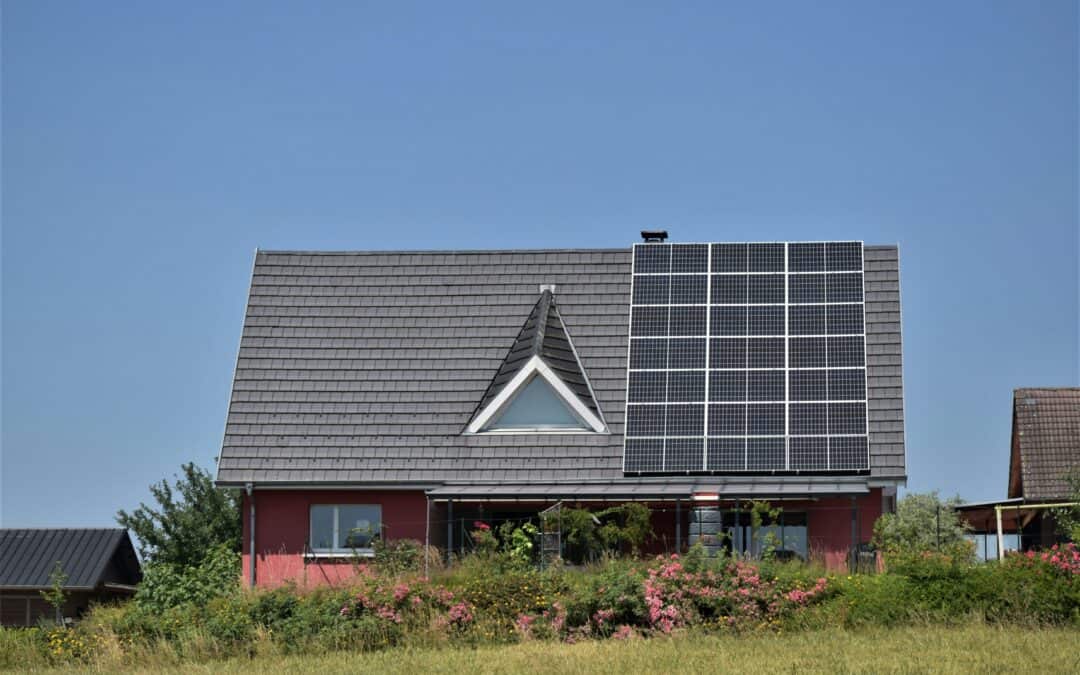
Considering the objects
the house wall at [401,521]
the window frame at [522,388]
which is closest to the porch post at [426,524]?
the house wall at [401,521]

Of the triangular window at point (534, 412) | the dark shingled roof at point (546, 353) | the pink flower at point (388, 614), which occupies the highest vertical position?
the dark shingled roof at point (546, 353)

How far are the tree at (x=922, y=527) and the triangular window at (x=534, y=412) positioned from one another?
6591mm

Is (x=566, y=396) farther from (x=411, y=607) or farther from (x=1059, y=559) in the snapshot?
(x=1059, y=559)

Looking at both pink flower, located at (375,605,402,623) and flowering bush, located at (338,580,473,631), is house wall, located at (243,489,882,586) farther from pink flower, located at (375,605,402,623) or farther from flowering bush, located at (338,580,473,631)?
pink flower, located at (375,605,402,623)

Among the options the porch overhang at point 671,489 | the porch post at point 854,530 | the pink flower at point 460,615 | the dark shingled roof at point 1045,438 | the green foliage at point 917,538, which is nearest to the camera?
the pink flower at point 460,615

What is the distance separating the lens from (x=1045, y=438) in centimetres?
4503

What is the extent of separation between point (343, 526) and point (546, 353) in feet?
17.1

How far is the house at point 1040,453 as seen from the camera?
4328cm

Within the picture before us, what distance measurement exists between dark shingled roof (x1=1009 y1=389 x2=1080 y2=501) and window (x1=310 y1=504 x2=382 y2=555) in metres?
16.9

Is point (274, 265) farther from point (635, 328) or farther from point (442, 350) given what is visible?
point (635, 328)

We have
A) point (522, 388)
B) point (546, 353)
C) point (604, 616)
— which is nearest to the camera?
point (604, 616)

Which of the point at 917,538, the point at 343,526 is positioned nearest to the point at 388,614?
the point at 343,526

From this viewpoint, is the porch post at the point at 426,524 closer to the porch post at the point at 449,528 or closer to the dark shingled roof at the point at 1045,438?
the porch post at the point at 449,528

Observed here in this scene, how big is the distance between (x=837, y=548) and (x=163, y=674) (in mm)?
13353
